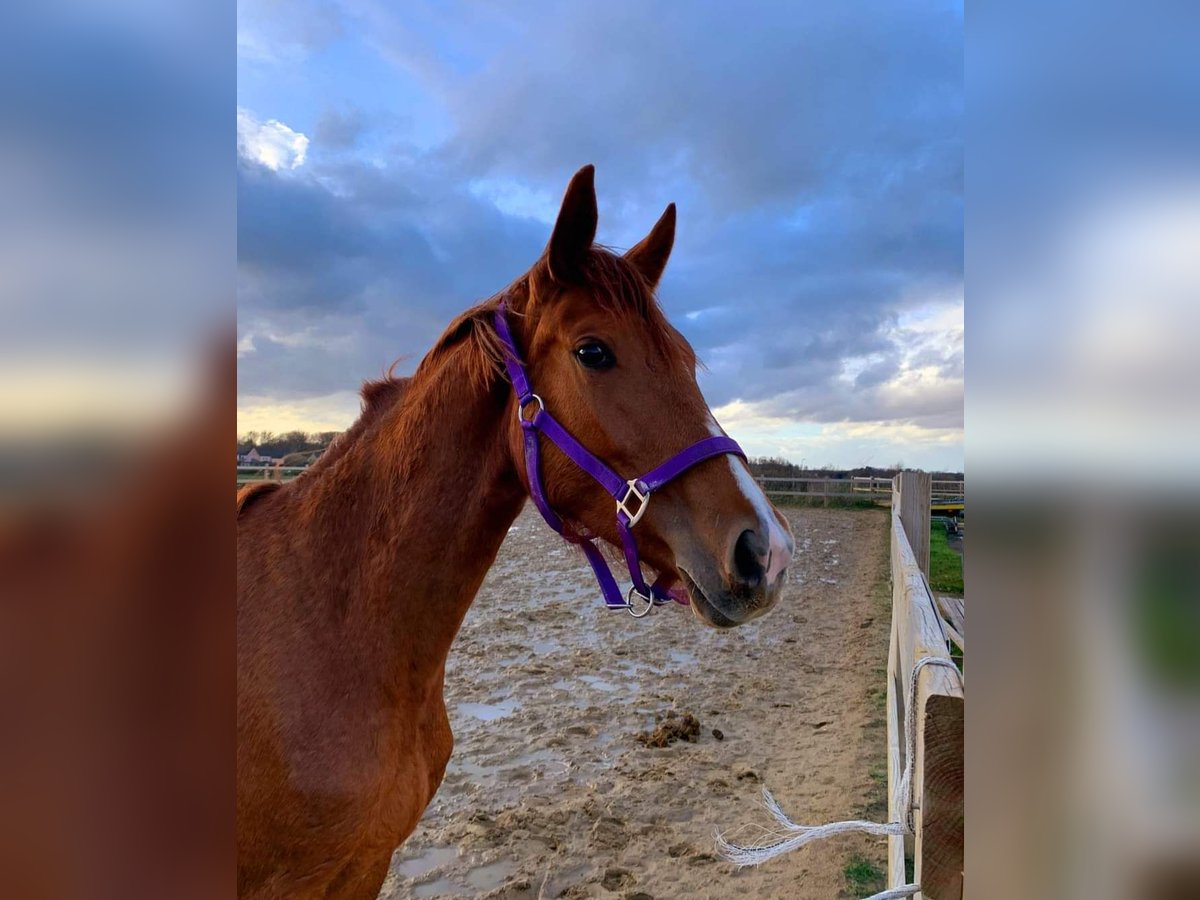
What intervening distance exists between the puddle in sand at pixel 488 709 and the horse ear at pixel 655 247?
387cm

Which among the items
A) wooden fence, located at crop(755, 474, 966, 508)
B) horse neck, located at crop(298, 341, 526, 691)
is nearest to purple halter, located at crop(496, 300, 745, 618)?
horse neck, located at crop(298, 341, 526, 691)

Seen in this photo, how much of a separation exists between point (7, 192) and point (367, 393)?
1.69 meters

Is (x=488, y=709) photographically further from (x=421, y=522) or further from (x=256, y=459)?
(x=421, y=522)

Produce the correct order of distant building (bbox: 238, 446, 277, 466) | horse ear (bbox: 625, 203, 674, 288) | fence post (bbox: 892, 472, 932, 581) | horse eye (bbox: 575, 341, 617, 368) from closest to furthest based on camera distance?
horse eye (bbox: 575, 341, 617, 368), distant building (bbox: 238, 446, 277, 466), horse ear (bbox: 625, 203, 674, 288), fence post (bbox: 892, 472, 932, 581)

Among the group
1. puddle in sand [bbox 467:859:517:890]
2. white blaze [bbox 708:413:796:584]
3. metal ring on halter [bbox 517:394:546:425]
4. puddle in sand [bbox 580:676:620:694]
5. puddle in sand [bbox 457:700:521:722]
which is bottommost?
puddle in sand [bbox 467:859:517:890]

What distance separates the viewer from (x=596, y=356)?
5.65ft

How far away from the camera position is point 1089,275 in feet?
1.47

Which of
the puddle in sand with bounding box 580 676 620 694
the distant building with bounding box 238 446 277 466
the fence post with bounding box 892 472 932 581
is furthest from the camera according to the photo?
the fence post with bounding box 892 472 932 581

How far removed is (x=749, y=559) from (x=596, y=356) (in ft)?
2.21

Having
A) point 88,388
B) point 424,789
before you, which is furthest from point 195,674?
point 424,789

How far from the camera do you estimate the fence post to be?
19.1 ft

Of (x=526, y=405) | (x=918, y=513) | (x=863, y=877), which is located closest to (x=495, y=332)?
(x=526, y=405)

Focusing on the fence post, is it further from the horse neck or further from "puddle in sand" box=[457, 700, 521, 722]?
the horse neck

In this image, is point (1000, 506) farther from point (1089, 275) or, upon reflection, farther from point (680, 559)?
point (680, 559)
